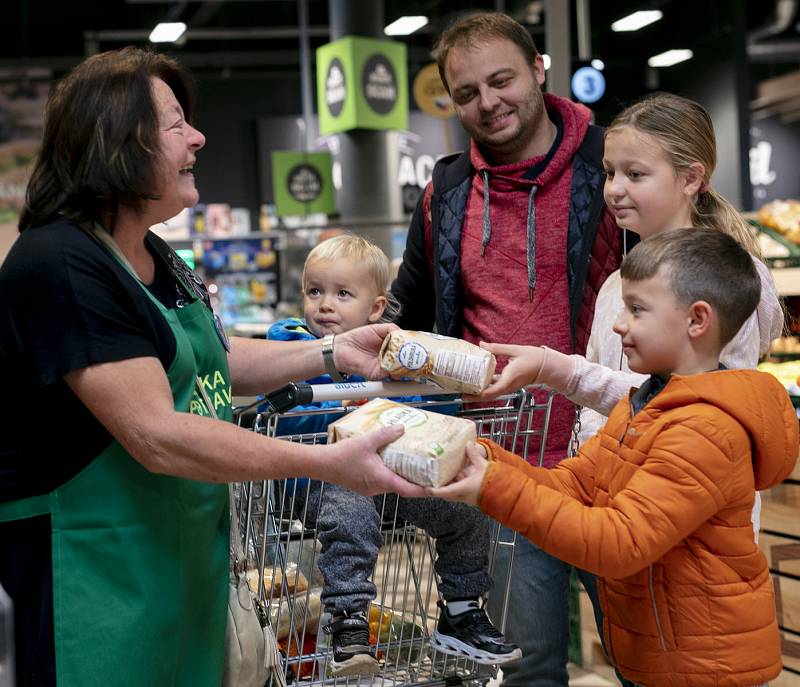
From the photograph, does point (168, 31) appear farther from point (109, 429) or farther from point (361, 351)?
point (109, 429)

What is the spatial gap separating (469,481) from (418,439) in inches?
5.1

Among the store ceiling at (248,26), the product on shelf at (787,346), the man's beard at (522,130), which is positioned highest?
the store ceiling at (248,26)

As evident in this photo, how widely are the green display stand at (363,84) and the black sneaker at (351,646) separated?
25.8 ft

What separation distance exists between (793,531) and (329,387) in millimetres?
2246

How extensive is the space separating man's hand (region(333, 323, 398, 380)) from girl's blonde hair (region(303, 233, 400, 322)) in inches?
20.9

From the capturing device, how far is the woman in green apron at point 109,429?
172cm

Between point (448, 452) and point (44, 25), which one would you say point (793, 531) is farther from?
point (44, 25)

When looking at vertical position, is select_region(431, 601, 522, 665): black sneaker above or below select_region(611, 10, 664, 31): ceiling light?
below

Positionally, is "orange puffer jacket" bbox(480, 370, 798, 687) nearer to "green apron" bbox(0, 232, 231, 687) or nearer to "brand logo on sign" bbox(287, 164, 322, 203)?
"green apron" bbox(0, 232, 231, 687)

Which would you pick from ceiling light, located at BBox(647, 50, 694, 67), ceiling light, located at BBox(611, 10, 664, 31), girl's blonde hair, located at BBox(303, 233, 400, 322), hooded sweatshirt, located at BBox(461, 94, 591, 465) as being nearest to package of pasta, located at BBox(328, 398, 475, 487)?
hooded sweatshirt, located at BBox(461, 94, 591, 465)

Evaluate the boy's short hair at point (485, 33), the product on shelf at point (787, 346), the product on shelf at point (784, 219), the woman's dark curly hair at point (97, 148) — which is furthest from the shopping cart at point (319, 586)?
the product on shelf at point (784, 219)

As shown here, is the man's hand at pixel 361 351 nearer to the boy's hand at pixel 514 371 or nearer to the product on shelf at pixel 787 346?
the boy's hand at pixel 514 371

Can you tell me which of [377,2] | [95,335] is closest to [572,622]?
[95,335]

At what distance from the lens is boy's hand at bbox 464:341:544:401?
6.82 ft
